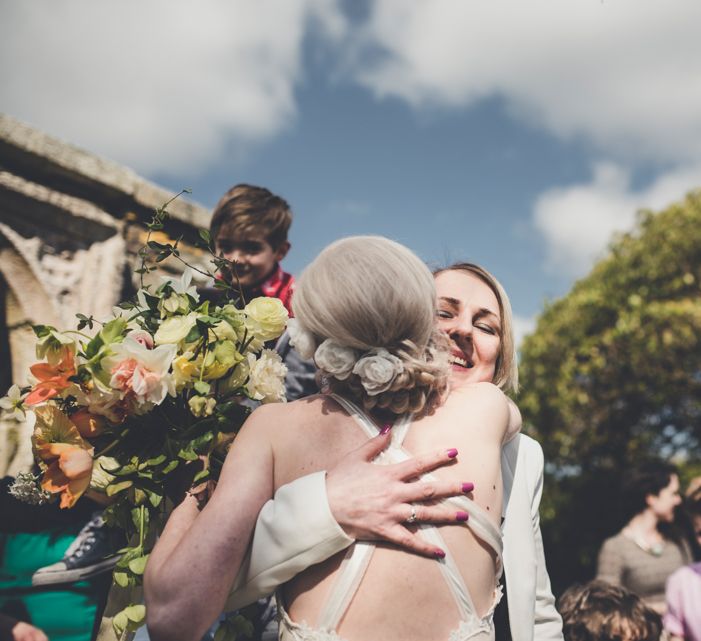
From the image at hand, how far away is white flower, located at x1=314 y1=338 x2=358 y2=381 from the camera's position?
1.50 metres

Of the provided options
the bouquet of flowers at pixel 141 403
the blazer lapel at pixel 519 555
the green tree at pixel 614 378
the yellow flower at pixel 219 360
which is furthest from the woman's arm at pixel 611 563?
the green tree at pixel 614 378

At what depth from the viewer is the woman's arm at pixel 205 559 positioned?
132 cm

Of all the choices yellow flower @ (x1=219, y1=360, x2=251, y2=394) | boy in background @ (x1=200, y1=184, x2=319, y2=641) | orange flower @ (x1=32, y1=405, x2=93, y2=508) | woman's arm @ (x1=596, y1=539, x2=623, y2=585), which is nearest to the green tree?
woman's arm @ (x1=596, y1=539, x2=623, y2=585)

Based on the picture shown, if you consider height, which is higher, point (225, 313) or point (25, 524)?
point (225, 313)

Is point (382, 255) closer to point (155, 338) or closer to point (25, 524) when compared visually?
point (155, 338)

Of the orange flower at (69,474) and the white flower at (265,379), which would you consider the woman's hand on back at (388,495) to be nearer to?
the white flower at (265,379)

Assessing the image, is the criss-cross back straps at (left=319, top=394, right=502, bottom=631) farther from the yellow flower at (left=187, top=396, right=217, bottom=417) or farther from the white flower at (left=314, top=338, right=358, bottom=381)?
the yellow flower at (left=187, top=396, right=217, bottom=417)

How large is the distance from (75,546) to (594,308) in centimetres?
1004

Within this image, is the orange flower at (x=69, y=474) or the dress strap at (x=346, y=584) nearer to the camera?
the dress strap at (x=346, y=584)

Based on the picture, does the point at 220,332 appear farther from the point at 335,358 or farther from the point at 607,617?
the point at 607,617

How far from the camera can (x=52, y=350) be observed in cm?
167

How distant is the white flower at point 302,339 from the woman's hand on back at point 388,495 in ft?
0.92

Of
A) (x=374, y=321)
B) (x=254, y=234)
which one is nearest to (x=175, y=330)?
(x=374, y=321)

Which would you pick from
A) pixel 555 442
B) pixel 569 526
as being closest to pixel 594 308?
pixel 555 442
